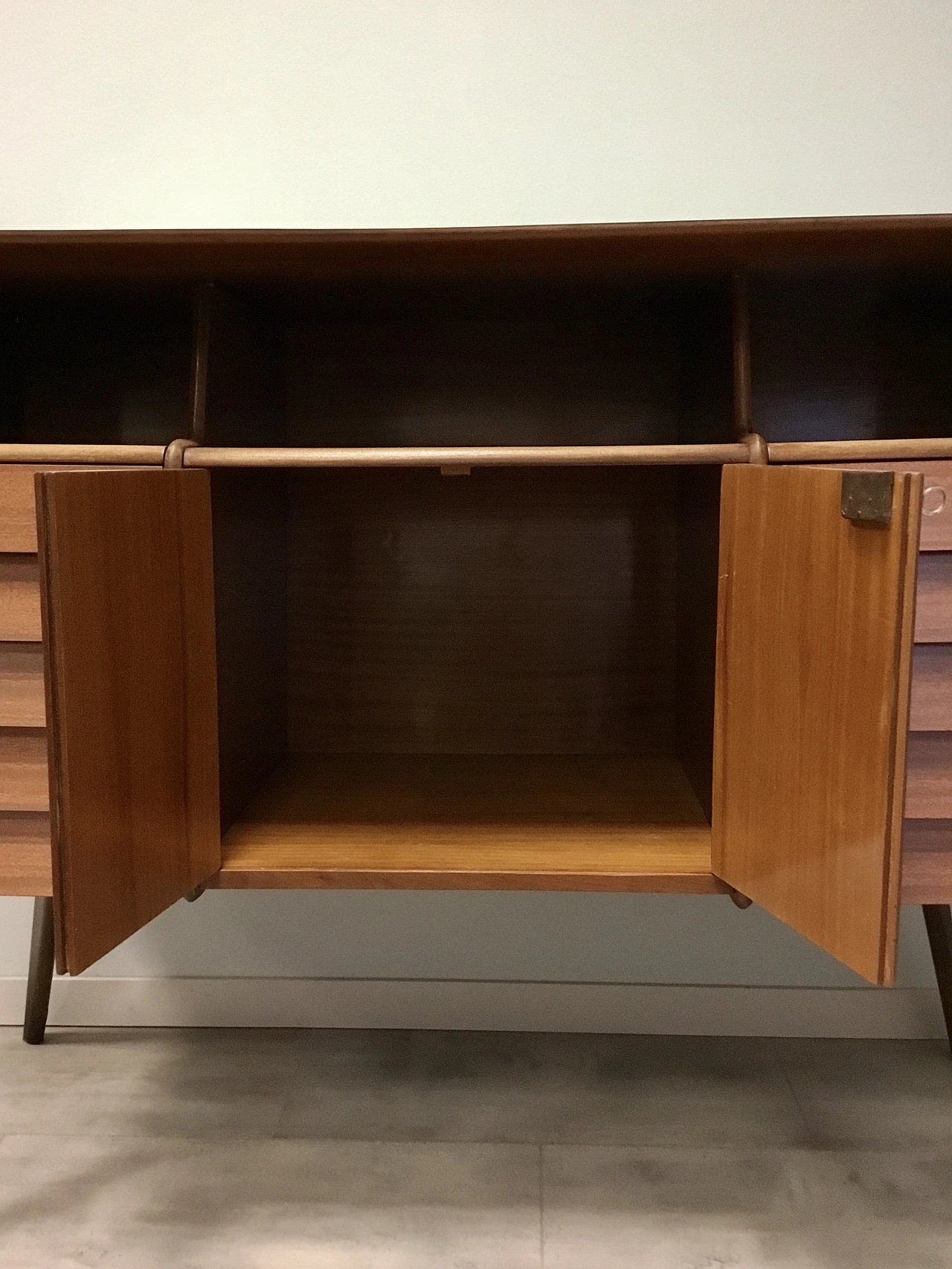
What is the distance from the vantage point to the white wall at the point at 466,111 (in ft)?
4.17

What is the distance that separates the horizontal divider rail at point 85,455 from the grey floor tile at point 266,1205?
788mm

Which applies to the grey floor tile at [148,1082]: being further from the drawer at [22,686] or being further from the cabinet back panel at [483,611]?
the drawer at [22,686]

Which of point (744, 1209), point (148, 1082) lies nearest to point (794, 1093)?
point (744, 1209)

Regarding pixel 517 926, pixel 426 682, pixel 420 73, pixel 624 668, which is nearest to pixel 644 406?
pixel 624 668

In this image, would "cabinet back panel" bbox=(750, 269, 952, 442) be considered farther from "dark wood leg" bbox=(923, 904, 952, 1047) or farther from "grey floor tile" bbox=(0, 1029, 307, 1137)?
"grey floor tile" bbox=(0, 1029, 307, 1137)

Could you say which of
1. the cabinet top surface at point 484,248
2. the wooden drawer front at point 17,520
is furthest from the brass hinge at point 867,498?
the wooden drawer front at point 17,520

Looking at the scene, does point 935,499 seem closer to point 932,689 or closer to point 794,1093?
point 932,689

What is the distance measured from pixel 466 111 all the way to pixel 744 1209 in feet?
4.44

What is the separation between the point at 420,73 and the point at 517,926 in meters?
1.17

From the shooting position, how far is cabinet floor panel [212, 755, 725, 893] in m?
0.85

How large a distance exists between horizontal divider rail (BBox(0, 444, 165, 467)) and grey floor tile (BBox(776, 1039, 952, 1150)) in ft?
3.48

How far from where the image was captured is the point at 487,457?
82cm

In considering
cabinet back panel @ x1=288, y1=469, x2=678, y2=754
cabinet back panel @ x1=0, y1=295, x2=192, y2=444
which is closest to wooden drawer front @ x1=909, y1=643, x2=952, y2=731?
cabinet back panel @ x1=288, y1=469, x2=678, y2=754

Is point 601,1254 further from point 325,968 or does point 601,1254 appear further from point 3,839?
point 3,839
